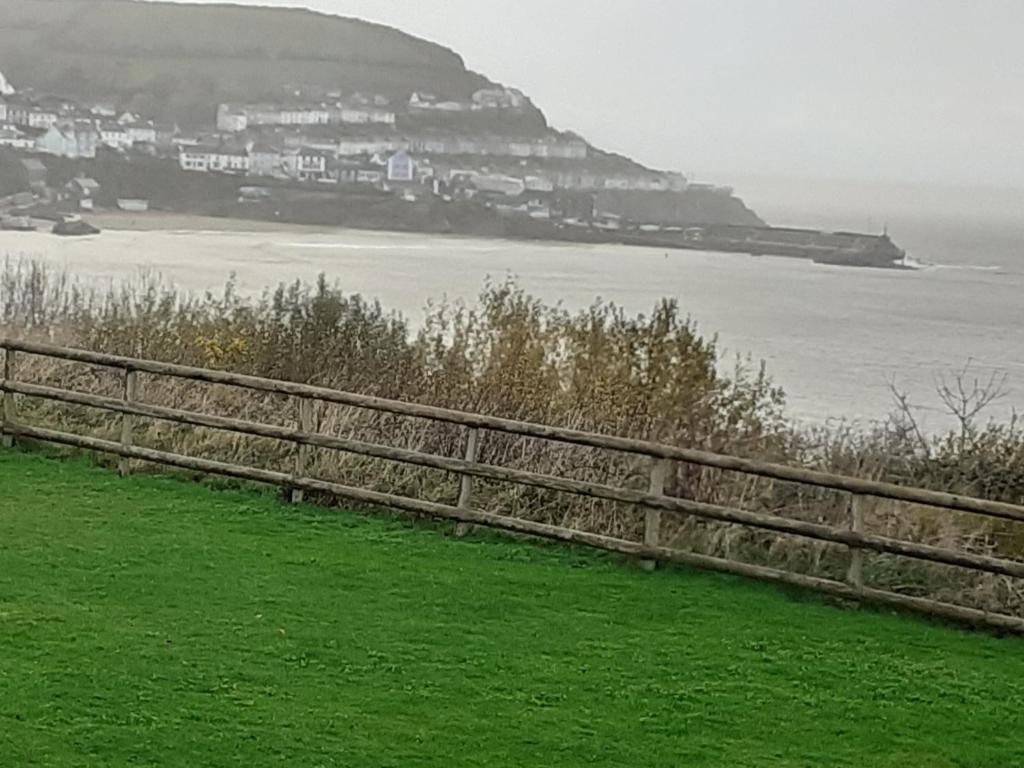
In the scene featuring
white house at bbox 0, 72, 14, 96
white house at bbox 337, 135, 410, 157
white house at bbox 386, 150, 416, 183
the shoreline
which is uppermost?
white house at bbox 0, 72, 14, 96

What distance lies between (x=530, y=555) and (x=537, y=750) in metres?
3.11

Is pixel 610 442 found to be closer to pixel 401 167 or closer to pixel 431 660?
pixel 431 660

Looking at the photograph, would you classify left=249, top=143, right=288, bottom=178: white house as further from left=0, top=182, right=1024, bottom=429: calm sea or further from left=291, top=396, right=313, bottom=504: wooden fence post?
left=291, top=396, right=313, bottom=504: wooden fence post

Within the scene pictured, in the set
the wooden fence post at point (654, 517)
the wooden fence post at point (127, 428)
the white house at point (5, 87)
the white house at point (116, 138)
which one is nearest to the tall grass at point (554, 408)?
the wooden fence post at point (654, 517)

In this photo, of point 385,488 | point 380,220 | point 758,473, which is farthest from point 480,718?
point 380,220

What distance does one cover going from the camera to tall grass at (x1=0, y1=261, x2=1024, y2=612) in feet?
30.5

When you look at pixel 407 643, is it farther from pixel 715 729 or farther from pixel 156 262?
pixel 156 262

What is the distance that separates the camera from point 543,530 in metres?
8.31

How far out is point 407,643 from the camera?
247 inches

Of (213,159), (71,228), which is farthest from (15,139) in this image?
(213,159)

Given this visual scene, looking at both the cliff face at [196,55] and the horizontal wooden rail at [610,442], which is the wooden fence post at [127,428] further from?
the cliff face at [196,55]

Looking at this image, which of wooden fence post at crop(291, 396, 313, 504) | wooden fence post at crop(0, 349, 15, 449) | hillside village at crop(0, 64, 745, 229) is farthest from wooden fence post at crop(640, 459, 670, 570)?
hillside village at crop(0, 64, 745, 229)

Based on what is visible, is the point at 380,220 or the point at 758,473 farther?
the point at 380,220

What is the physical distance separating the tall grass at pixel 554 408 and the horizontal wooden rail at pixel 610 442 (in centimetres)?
76
